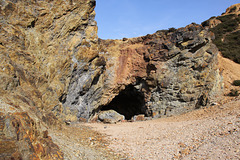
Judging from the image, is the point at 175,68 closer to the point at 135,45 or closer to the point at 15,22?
the point at 135,45

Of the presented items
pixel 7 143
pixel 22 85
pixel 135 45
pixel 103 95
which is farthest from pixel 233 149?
pixel 135 45

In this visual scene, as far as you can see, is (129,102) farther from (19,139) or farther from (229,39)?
(229,39)

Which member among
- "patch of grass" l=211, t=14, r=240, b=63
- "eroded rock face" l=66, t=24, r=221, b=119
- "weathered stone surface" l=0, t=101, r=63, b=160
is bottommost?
"weathered stone surface" l=0, t=101, r=63, b=160

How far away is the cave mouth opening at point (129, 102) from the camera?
72.3 feet

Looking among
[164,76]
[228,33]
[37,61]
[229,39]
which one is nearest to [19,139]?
[37,61]

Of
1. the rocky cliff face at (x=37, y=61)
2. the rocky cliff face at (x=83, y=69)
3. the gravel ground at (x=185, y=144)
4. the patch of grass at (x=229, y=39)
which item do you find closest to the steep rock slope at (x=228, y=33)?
the patch of grass at (x=229, y=39)

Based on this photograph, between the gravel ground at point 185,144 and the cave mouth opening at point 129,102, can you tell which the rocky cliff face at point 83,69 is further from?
the gravel ground at point 185,144

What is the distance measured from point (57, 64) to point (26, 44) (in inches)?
119

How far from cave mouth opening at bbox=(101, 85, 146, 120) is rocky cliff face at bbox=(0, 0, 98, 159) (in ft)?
24.6

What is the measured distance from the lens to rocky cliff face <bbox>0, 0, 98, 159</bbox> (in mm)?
4434

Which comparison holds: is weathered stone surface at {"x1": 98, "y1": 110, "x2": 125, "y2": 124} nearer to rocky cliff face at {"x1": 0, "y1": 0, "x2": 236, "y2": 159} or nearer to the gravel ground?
rocky cliff face at {"x1": 0, "y1": 0, "x2": 236, "y2": 159}

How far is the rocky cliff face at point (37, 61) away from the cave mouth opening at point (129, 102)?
7511 millimetres

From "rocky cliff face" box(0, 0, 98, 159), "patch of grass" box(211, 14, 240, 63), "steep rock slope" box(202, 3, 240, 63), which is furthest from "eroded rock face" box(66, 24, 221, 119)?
"patch of grass" box(211, 14, 240, 63)

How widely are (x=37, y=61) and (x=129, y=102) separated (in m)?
16.0
